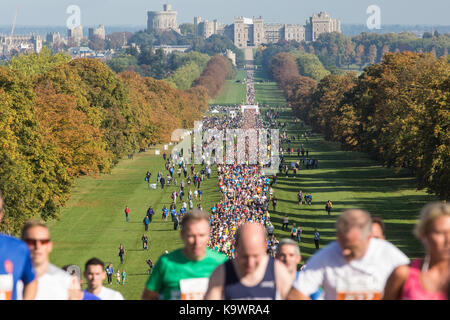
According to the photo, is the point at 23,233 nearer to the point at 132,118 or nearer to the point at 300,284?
the point at 300,284

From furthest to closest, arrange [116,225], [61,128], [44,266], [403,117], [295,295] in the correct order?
[403,117] → [61,128] → [116,225] → [44,266] → [295,295]

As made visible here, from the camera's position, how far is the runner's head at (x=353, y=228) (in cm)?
944

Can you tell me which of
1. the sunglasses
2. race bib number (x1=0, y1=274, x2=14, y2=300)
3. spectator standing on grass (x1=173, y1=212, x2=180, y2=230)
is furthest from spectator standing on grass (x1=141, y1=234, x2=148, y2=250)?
race bib number (x1=0, y1=274, x2=14, y2=300)

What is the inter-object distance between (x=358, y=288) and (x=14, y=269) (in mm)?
3587

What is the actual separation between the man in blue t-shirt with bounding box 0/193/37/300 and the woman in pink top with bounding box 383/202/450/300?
3674mm

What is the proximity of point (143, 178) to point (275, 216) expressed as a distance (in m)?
24.2

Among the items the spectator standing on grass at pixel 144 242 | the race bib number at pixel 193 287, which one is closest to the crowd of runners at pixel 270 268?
the race bib number at pixel 193 287

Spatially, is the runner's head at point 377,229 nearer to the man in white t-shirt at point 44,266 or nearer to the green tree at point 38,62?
the man in white t-shirt at point 44,266

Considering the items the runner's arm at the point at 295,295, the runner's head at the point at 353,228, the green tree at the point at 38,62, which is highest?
the runner's head at the point at 353,228

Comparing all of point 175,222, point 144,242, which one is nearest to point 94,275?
point 144,242

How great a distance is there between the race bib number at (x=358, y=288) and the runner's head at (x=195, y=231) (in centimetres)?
155

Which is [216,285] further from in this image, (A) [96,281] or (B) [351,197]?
(B) [351,197]

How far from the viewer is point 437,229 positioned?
8617mm
